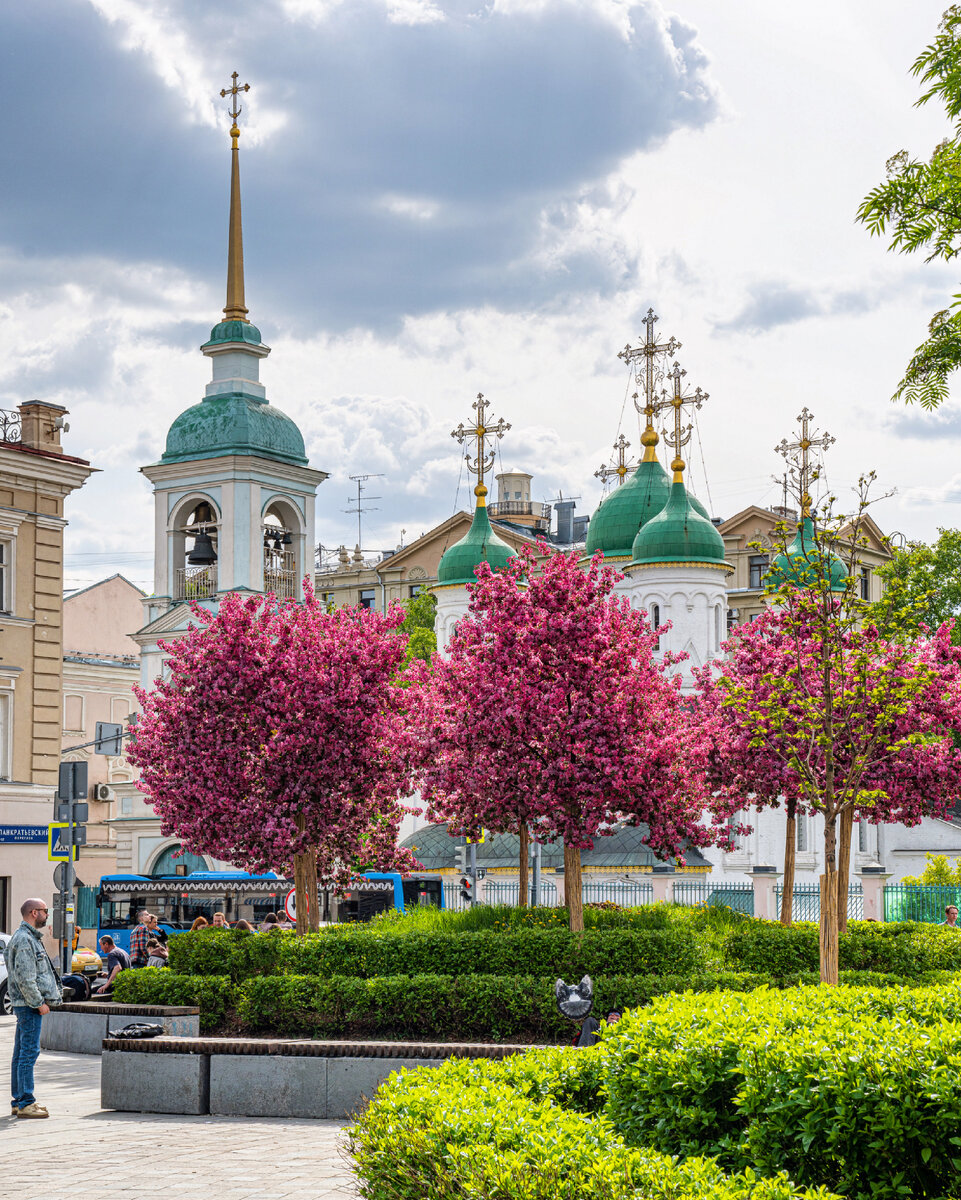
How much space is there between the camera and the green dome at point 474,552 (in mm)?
56719

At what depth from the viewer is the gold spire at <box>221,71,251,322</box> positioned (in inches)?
1961

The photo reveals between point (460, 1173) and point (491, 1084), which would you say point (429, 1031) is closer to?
point (491, 1084)

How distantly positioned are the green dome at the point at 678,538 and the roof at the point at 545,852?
9126mm

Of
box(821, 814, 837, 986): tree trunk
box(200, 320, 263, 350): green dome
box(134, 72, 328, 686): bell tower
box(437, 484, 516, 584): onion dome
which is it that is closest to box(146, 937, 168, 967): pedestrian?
box(821, 814, 837, 986): tree trunk

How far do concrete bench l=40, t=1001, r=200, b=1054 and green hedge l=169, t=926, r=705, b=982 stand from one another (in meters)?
0.89

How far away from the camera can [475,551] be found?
5759cm

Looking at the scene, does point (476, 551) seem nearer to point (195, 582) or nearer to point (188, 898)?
point (195, 582)

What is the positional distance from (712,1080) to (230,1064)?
668 cm

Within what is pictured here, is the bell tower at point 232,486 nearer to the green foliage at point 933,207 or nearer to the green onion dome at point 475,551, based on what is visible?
the green onion dome at point 475,551

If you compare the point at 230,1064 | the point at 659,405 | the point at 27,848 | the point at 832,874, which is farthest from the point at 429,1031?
the point at 659,405

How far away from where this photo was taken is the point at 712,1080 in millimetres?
7137

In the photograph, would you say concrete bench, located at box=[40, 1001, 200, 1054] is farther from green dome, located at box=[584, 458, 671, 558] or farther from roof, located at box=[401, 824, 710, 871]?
green dome, located at box=[584, 458, 671, 558]

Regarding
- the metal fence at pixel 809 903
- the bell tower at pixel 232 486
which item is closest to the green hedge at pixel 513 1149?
the metal fence at pixel 809 903

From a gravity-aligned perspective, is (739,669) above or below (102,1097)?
above
